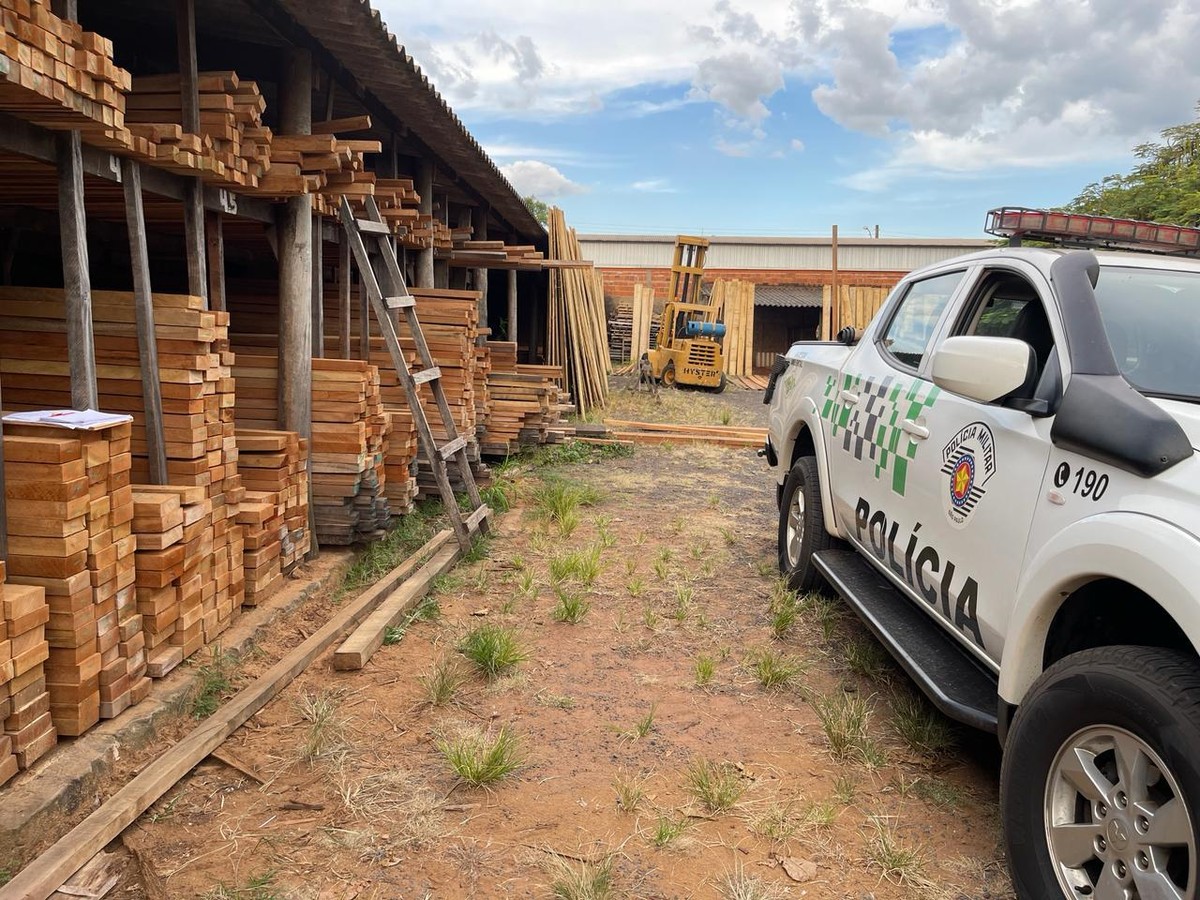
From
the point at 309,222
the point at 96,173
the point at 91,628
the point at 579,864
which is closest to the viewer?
the point at 579,864

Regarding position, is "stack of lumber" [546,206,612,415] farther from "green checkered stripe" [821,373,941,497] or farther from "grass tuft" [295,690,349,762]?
"grass tuft" [295,690,349,762]

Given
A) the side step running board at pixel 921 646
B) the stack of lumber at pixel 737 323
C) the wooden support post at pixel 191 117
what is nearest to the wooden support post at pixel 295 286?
the wooden support post at pixel 191 117

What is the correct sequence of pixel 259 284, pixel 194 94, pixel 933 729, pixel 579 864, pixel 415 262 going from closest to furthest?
pixel 579 864
pixel 933 729
pixel 194 94
pixel 259 284
pixel 415 262

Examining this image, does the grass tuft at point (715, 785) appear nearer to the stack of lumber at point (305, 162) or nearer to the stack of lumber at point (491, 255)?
the stack of lumber at point (305, 162)

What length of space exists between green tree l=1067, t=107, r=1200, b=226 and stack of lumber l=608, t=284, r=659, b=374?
9.72m

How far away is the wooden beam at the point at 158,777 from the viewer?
9.01ft

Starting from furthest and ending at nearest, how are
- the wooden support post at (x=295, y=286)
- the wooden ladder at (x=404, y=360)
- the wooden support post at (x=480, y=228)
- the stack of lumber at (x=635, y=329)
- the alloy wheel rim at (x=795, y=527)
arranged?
the stack of lumber at (x=635, y=329), the wooden support post at (x=480, y=228), the wooden ladder at (x=404, y=360), the wooden support post at (x=295, y=286), the alloy wheel rim at (x=795, y=527)

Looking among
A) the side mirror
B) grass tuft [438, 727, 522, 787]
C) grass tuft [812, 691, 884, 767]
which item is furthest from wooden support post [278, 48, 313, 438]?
the side mirror

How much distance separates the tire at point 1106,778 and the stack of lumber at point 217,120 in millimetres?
4420

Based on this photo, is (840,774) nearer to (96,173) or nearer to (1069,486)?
(1069,486)

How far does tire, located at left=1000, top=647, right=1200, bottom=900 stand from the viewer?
2.01m

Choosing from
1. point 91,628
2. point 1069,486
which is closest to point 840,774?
point 1069,486

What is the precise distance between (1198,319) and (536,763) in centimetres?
291

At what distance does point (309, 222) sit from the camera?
19.9 ft
